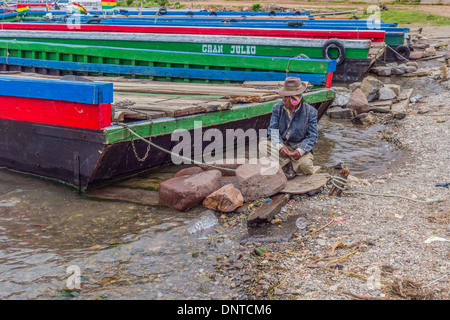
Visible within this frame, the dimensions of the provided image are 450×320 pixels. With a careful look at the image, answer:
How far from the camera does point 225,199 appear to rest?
552 centimetres

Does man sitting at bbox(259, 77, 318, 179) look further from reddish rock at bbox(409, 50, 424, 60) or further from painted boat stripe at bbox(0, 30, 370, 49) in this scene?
reddish rock at bbox(409, 50, 424, 60)

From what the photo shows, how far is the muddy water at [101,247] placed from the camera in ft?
13.8

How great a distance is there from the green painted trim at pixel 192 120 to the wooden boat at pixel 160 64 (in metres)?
0.85

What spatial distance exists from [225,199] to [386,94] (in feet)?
23.4

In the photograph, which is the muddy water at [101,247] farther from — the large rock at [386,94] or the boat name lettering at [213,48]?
the large rock at [386,94]

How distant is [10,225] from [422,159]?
5653 millimetres

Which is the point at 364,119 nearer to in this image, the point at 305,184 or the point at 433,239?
the point at 305,184

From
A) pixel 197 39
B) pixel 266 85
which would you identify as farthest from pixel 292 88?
pixel 197 39

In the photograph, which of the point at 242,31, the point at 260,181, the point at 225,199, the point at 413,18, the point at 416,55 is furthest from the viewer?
the point at 413,18

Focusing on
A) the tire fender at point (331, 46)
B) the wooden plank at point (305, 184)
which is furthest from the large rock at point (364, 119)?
the wooden plank at point (305, 184)

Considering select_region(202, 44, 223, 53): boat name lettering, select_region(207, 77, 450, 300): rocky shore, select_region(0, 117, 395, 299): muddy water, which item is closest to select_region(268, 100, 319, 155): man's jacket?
select_region(207, 77, 450, 300): rocky shore

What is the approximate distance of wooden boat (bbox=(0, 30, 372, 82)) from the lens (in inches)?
437

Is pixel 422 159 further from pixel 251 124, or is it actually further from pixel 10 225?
pixel 10 225

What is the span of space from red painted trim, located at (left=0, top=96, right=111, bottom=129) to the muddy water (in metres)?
0.92
